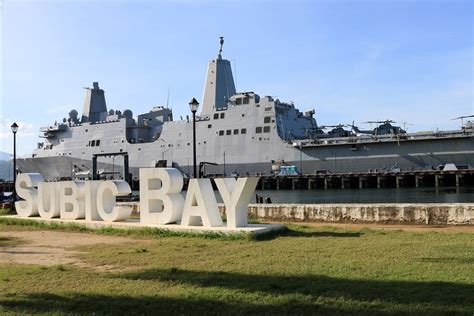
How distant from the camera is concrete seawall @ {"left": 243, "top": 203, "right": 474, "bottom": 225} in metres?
12.8

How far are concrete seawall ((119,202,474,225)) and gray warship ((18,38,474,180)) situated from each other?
3131cm

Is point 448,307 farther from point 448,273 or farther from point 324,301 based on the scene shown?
point 448,273

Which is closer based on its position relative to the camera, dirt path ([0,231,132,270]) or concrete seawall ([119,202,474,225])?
dirt path ([0,231,132,270])

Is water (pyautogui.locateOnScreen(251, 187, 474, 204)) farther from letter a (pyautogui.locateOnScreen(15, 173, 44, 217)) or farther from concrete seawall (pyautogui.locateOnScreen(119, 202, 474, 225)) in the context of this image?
letter a (pyautogui.locateOnScreen(15, 173, 44, 217))

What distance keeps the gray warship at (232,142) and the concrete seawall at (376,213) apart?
31328 millimetres

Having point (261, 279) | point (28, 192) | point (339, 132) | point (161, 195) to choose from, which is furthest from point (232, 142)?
point (261, 279)

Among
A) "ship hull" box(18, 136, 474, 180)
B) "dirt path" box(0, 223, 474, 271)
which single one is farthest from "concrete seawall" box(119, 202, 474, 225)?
"ship hull" box(18, 136, 474, 180)

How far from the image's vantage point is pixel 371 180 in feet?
173

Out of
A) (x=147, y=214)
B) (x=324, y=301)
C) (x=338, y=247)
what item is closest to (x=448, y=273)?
(x=324, y=301)

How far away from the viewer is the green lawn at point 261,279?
5109 millimetres

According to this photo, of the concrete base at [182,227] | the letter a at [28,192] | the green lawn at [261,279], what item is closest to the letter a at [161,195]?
the concrete base at [182,227]

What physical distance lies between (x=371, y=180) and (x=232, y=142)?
16153 millimetres

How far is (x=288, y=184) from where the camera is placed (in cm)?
5528

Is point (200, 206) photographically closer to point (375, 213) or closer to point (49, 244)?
point (49, 244)
